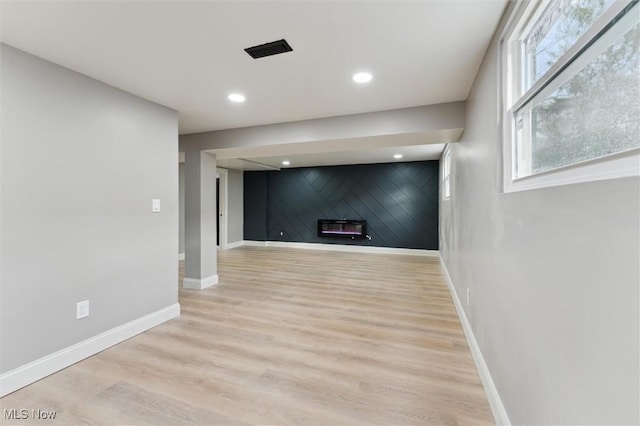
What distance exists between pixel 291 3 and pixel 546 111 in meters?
1.31

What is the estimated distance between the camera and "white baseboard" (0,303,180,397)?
6.04ft

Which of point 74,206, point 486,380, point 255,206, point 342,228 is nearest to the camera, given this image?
point 486,380

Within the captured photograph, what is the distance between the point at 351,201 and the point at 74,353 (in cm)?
598

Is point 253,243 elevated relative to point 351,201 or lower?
lower

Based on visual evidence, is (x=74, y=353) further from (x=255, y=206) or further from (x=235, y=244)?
(x=255, y=206)

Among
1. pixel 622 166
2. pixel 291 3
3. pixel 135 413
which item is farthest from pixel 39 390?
pixel 622 166

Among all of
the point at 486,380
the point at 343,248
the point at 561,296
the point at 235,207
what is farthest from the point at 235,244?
the point at 561,296

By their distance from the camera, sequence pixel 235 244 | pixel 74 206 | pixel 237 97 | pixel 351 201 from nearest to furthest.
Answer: pixel 74 206 → pixel 237 97 → pixel 351 201 → pixel 235 244

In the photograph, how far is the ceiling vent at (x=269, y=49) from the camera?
183cm

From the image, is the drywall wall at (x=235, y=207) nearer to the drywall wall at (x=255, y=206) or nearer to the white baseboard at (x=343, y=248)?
the drywall wall at (x=255, y=206)

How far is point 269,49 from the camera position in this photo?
1.90m

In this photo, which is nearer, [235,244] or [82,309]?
[82,309]

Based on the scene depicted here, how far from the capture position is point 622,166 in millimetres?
688

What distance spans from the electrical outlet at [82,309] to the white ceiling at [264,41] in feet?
6.01
